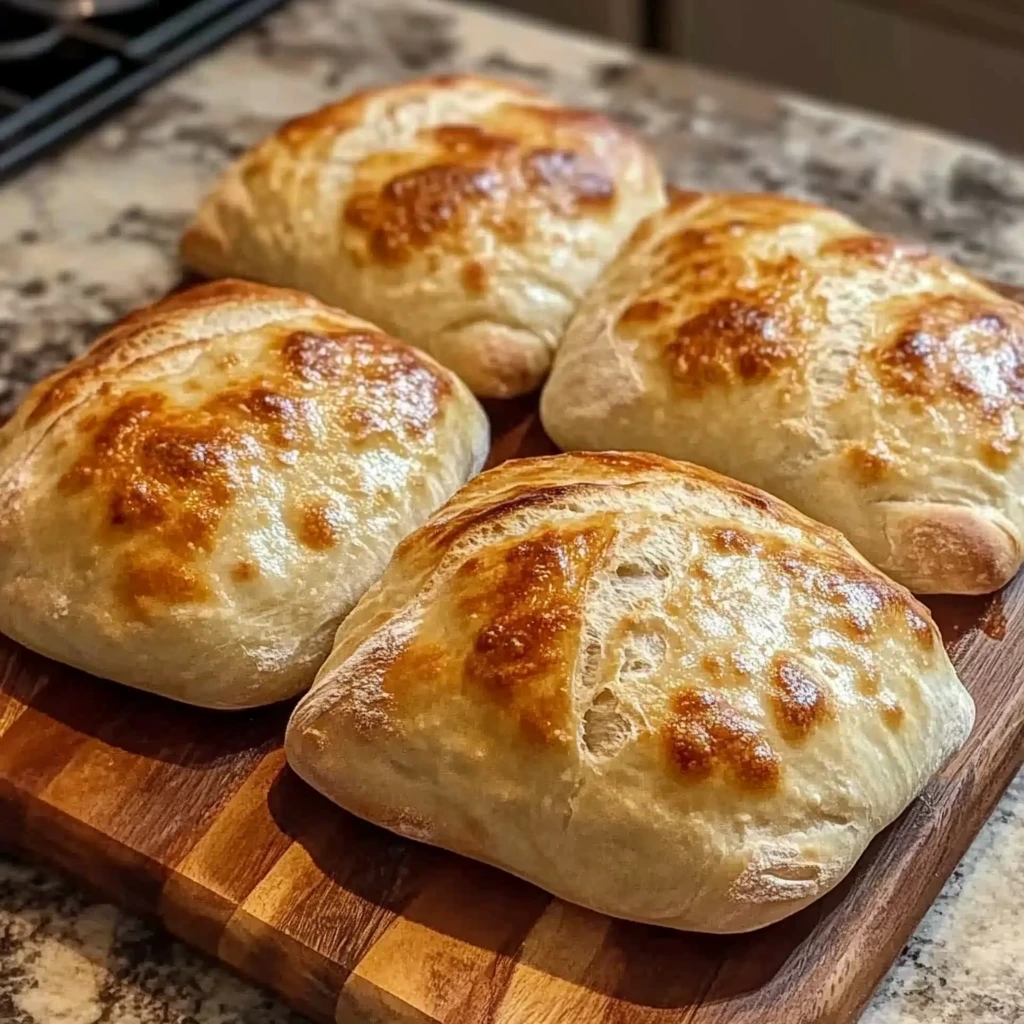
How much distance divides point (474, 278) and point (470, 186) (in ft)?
0.41

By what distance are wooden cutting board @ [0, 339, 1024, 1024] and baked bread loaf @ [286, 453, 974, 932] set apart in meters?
0.04

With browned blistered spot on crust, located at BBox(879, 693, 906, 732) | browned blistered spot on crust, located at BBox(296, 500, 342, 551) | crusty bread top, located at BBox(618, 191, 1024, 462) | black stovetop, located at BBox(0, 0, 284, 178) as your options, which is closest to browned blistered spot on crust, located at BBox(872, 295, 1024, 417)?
crusty bread top, located at BBox(618, 191, 1024, 462)

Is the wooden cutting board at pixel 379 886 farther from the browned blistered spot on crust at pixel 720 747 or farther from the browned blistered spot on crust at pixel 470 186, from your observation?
the browned blistered spot on crust at pixel 470 186

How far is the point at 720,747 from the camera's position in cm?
95

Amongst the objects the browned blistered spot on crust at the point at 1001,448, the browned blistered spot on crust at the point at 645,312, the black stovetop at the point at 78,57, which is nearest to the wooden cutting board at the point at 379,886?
the browned blistered spot on crust at the point at 1001,448

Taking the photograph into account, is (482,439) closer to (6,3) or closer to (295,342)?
(295,342)

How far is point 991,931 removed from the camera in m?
1.06

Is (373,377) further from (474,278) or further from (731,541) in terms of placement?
(731,541)

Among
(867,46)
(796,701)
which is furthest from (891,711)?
(867,46)

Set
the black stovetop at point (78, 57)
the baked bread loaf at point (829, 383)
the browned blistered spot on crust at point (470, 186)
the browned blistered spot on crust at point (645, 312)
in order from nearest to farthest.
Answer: the baked bread loaf at point (829, 383)
the browned blistered spot on crust at point (645, 312)
the browned blistered spot on crust at point (470, 186)
the black stovetop at point (78, 57)

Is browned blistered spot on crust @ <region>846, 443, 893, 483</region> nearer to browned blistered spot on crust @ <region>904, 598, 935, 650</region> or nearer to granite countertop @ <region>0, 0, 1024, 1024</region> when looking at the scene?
browned blistered spot on crust @ <region>904, 598, 935, 650</region>

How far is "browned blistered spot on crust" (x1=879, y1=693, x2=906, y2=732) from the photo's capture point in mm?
1005

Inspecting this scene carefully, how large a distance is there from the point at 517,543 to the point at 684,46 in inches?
74.9

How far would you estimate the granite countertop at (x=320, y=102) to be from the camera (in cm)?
114
